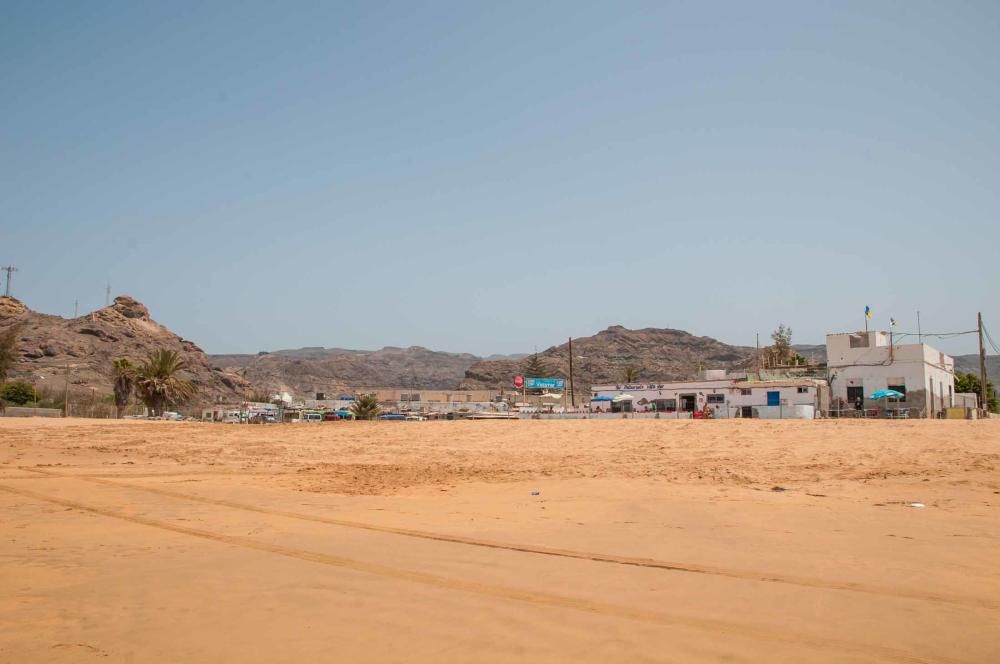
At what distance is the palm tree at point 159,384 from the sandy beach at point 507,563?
4313 cm

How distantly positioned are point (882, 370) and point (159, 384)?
185 ft

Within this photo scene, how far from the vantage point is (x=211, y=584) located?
23.1 ft

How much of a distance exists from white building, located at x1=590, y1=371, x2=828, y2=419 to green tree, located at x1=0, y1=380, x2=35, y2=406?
157ft

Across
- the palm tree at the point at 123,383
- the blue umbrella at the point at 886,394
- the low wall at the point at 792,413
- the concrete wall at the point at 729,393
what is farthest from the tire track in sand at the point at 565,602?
the palm tree at the point at 123,383

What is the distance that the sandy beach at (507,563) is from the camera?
544 cm

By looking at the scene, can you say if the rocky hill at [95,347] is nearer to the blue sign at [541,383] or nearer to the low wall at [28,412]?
the low wall at [28,412]

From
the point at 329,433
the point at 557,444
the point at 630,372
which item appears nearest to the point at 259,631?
the point at 557,444

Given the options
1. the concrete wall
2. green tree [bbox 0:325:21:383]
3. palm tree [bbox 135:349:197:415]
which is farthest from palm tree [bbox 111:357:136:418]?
the concrete wall

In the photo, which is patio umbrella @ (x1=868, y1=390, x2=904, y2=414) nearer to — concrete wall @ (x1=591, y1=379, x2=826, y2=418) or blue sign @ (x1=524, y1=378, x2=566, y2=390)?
concrete wall @ (x1=591, y1=379, x2=826, y2=418)

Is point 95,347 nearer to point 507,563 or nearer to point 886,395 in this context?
point 886,395

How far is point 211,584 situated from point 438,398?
109542mm

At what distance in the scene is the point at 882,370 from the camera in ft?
179

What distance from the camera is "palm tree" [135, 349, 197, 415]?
58.9 meters

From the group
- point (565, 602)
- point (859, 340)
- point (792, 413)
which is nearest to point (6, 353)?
point (792, 413)
